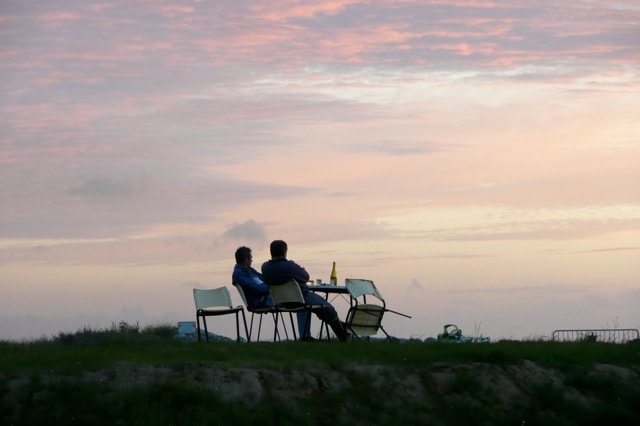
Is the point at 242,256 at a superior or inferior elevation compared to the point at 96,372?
superior

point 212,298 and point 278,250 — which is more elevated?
point 278,250

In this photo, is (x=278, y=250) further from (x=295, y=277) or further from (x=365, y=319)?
(x=365, y=319)

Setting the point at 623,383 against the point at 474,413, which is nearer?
the point at 474,413

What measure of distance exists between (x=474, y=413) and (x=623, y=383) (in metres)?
2.41

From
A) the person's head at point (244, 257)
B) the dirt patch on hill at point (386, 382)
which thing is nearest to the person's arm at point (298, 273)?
the person's head at point (244, 257)

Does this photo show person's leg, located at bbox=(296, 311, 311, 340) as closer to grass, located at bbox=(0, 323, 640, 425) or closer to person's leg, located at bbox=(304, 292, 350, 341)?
person's leg, located at bbox=(304, 292, 350, 341)

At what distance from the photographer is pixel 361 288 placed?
61.4 feet

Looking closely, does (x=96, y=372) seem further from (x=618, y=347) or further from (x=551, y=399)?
(x=618, y=347)

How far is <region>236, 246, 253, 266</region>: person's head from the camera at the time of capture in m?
19.0

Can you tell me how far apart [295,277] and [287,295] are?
0.29 m

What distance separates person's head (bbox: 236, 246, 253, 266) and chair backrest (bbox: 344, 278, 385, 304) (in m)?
1.64

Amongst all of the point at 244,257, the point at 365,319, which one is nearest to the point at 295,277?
the point at 244,257

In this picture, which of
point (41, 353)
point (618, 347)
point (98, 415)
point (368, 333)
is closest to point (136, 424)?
point (98, 415)

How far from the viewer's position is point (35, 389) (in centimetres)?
1368
